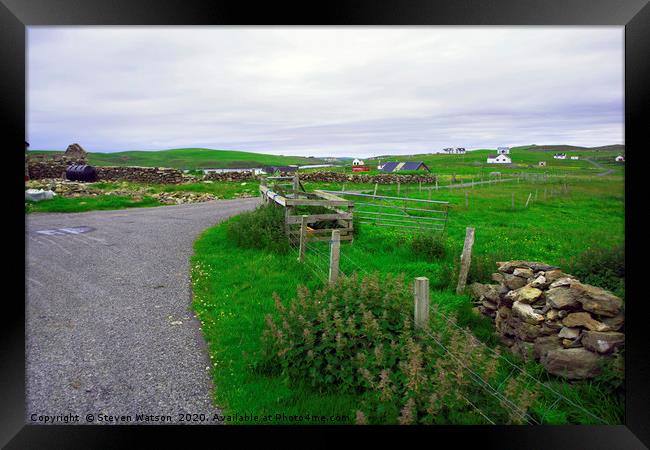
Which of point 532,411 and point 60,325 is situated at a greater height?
point 60,325

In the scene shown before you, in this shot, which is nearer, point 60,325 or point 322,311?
point 322,311

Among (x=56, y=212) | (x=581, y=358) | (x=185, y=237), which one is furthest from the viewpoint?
(x=56, y=212)

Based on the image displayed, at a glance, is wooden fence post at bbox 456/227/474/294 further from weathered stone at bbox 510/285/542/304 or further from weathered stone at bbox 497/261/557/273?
weathered stone at bbox 510/285/542/304

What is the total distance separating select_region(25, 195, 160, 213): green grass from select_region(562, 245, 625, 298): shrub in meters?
16.1

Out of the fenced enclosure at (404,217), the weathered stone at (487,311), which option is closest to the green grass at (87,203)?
the fenced enclosure at (404,217)

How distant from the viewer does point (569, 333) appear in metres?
5.61

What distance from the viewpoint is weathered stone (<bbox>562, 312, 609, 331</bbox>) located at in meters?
5.35

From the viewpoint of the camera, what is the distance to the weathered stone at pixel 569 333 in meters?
5.57

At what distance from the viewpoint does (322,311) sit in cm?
546

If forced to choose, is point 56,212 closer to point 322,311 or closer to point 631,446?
point 322,311

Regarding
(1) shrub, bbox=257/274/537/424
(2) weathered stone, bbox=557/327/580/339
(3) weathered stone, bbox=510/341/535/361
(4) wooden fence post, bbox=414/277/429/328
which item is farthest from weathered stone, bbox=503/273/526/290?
(4) wooden fence post, bbox=414/277/429/328

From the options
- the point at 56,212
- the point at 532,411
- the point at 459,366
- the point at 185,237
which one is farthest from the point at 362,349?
the point at 56,212

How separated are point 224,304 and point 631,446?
21.0 ft

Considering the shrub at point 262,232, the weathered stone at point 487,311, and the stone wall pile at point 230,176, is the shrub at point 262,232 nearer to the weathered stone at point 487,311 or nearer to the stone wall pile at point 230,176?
the weathered stone at point 487,311
